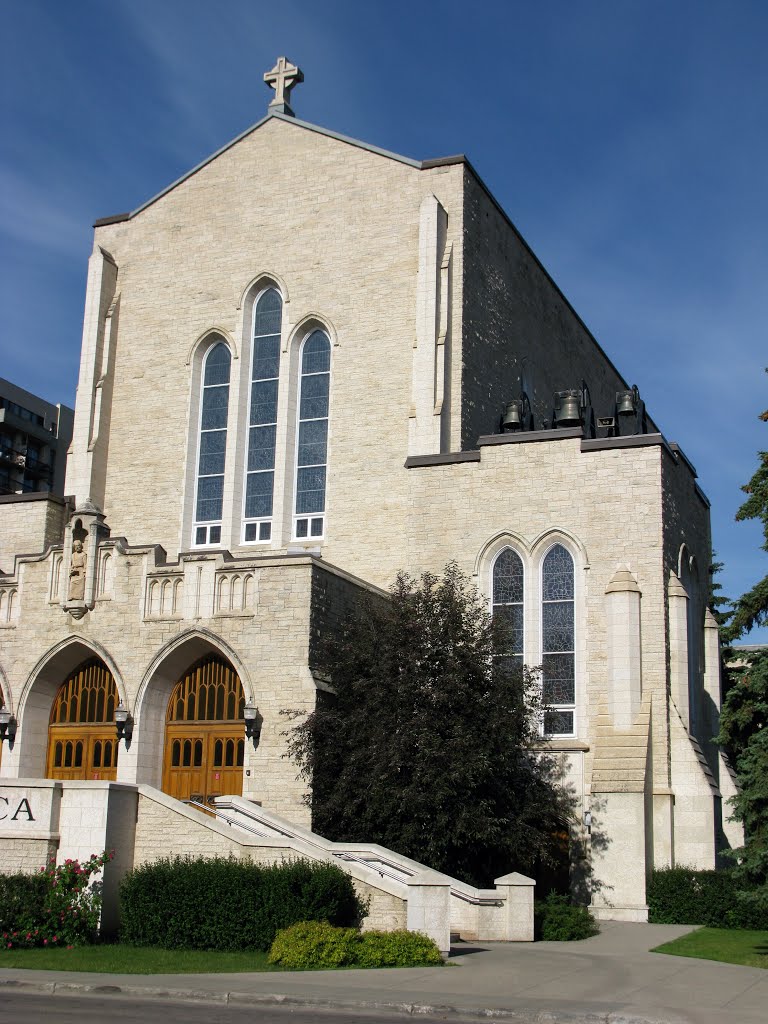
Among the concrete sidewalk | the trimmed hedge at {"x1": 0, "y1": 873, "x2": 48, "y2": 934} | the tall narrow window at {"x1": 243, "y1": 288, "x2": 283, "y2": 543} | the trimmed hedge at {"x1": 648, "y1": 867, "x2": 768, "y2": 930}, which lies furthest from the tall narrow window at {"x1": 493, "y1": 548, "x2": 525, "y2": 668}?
the trimmed hedge at {"x1": 0, "y1": 873, "x2": 48, "y2": 934}

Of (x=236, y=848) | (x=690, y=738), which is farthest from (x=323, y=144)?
(x=236, y=848)

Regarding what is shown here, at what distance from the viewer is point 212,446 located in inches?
1251

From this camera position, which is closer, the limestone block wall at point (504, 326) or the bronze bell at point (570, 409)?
the bronze bell at point (570, 409)

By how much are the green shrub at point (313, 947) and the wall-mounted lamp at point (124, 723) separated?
8838 mm

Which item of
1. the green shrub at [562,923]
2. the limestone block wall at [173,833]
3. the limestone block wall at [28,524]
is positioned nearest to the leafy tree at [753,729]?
the green shrub at [562,923]

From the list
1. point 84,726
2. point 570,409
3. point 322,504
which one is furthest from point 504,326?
point 84,726

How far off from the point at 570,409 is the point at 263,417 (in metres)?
7.81

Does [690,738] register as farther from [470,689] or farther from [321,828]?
[321,828]

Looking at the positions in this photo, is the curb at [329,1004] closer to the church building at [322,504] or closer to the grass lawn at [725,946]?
the grass lawn at [725,946]

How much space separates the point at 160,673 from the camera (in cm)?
2481

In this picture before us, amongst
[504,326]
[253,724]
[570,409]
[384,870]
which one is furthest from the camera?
[504,326]

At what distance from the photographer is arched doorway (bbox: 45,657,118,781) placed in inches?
1006

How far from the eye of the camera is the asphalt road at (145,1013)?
11.9 metres

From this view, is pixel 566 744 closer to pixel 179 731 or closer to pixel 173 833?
pixel 179 731
